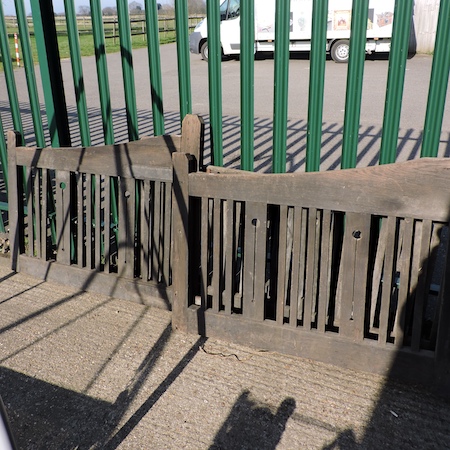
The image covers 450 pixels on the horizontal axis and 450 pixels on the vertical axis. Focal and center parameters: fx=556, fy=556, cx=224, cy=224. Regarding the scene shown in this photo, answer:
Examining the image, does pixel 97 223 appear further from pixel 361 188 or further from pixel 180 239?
pixel 361 188

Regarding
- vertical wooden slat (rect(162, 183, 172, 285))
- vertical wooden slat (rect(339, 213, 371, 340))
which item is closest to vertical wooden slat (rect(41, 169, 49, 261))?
vertical wooden slat (rect(162, 183, 172, 285))

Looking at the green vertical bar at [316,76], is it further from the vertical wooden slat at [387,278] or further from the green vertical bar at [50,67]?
the green vertical bar at [50,67]

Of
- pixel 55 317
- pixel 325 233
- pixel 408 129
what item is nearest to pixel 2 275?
pixel 55 317

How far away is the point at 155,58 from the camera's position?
143 inches

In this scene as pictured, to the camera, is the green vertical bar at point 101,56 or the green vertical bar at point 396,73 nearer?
the green vertical bar at point 396,73

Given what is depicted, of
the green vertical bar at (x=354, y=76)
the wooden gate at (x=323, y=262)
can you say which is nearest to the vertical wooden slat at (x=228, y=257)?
the wooden gate at (x=323, y=262)

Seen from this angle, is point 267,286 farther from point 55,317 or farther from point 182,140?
point 55,317

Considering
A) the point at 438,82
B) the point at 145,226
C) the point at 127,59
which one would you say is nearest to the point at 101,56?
the point at 127,59

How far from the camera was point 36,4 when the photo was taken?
3.89m

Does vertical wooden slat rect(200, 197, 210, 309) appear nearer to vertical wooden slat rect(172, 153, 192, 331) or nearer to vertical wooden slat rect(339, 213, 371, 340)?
vertical wooden slat rect(172, 153, 192, 331)

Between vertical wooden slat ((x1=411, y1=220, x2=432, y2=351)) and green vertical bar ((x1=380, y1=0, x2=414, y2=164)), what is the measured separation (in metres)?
0.56

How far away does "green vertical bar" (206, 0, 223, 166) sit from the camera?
131 inches

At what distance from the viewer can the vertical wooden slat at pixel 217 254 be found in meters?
3.24

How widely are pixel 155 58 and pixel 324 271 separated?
5.80 ft
